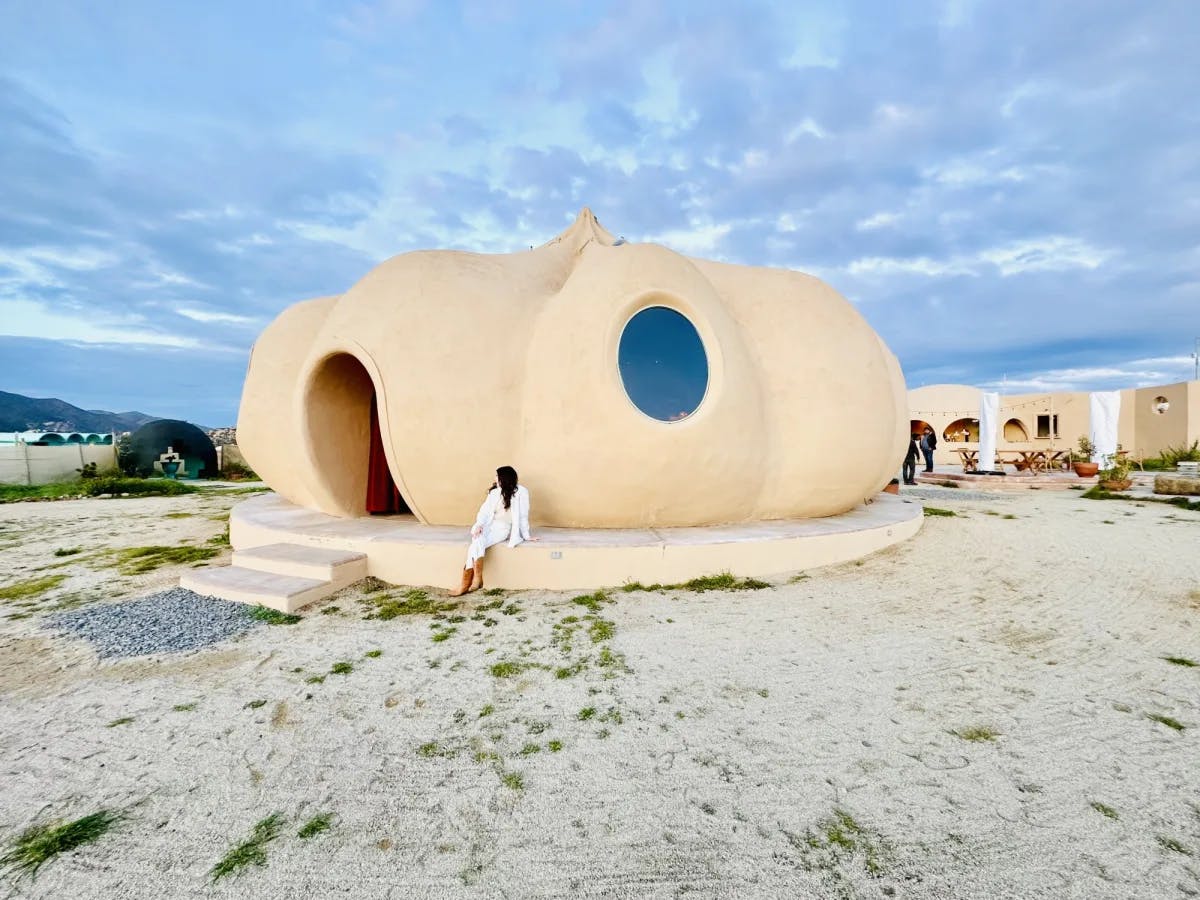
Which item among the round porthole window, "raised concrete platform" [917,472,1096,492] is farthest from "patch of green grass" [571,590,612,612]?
"raised concrete platform" [917,472,1096,492]

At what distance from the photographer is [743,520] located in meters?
7.57

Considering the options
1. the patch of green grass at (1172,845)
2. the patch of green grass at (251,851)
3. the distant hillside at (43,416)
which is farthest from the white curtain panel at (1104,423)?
the distant hillside at (43,416)

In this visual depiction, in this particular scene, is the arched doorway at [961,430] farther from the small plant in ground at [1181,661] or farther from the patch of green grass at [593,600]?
the patch of green grass at [593,600]

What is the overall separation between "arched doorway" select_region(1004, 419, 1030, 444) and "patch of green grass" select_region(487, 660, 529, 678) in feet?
134

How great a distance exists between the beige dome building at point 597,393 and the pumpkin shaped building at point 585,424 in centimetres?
3

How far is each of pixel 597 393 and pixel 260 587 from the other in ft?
14.1

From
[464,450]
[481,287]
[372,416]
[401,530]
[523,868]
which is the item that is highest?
[481,287]

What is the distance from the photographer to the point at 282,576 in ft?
20.2

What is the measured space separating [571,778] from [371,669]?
7.01 feet

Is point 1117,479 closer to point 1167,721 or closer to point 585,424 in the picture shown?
point 1167,721

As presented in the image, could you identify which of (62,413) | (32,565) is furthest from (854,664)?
(62,413)

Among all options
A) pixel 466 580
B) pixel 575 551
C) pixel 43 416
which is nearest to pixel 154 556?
pixel 466 580

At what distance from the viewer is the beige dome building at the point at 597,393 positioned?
21.5 feet

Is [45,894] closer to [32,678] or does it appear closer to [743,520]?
[32,678]
